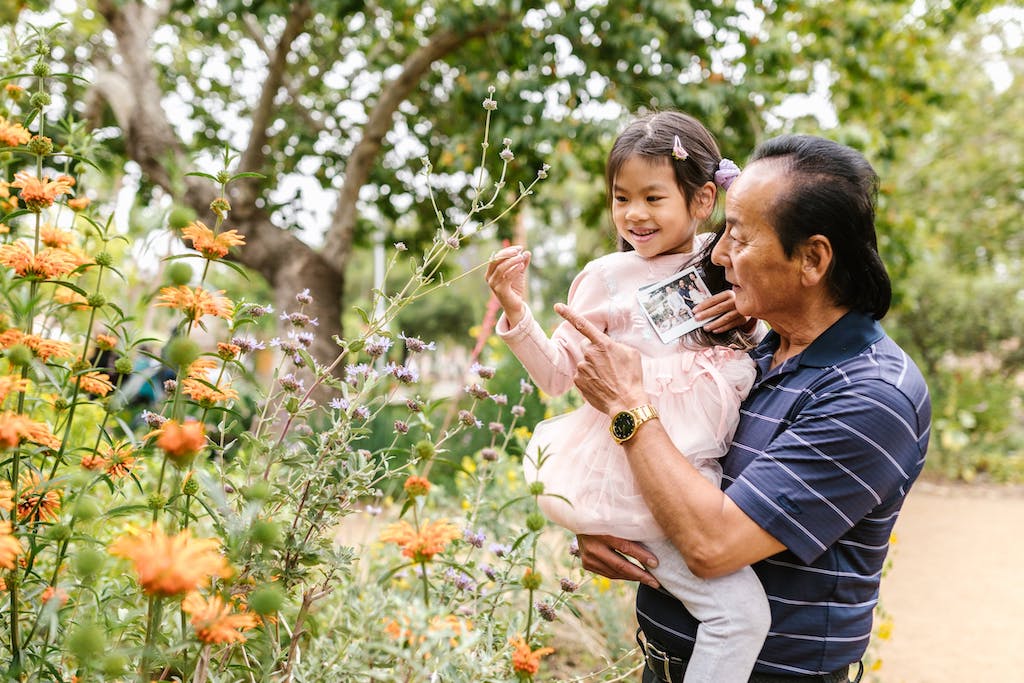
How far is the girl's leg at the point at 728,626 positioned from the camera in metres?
1.31

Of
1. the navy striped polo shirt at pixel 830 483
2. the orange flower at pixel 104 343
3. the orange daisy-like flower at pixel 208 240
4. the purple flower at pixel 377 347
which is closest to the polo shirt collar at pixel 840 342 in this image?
the navy striped polo shirt at pixel 830 483

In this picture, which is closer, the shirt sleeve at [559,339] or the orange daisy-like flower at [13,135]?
the orange daisy-like flower at [13,135]

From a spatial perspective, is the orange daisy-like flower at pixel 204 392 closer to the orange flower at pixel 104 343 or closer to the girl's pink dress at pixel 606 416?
the orange flower at pixel 104 343

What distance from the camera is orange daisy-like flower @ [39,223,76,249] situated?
1.27 meters

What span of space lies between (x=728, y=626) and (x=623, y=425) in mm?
398

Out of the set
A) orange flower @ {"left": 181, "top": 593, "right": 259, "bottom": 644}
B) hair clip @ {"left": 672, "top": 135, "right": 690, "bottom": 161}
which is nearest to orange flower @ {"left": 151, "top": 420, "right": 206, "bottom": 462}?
orange flower @ {"left": 181, "top": 593, "right": 259, "bottom": 644}

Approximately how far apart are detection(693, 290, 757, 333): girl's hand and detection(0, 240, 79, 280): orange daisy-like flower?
1.24 m

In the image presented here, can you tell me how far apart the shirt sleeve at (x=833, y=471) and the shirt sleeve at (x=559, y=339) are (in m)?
0.53

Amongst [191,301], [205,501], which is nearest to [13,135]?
[191,301]

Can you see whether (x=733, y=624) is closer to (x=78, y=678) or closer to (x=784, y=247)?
(x=784, y=247)

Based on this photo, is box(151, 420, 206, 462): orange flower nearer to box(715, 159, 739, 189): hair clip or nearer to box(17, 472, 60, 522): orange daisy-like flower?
box(17, 472, 60, 522): orange daisy-like flower

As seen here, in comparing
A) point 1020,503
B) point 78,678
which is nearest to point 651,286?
point 78,678

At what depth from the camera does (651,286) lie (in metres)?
1.71

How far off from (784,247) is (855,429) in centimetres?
36
